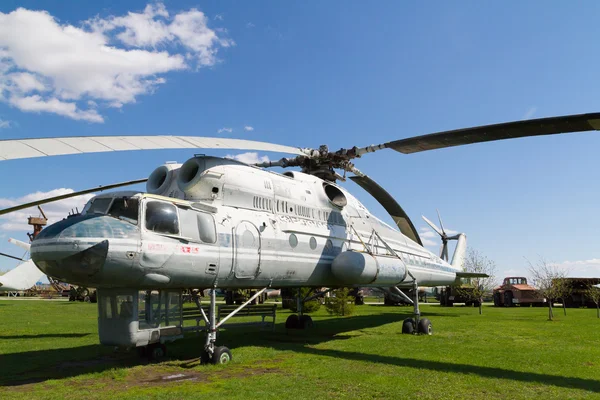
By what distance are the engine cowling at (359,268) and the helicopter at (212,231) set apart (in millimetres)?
34

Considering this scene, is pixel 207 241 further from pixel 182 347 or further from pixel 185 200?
pixel 182 347

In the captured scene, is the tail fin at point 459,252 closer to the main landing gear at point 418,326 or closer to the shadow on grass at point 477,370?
the main landing gear at point 418,326

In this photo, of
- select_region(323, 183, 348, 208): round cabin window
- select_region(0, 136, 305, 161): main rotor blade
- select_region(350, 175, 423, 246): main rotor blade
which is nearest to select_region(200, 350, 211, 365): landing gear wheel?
select_region(0, 136, 305, 161): main rotor blade

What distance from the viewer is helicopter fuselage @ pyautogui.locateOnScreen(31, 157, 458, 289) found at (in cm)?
851

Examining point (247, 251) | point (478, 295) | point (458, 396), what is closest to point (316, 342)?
point (247, 251)

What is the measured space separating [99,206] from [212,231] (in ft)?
8.37

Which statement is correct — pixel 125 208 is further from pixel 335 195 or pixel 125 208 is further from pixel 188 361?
pixel 335 195

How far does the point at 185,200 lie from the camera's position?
35.3ft

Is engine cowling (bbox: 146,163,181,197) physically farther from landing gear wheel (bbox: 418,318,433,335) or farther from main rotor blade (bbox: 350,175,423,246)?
landing gear wheel (bbox: 418,318,433,335)

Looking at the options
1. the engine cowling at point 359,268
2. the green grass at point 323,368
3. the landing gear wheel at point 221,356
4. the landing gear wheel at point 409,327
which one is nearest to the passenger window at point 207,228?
the landing gear wheel at point 221,356

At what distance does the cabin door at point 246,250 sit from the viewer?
11.0 meters

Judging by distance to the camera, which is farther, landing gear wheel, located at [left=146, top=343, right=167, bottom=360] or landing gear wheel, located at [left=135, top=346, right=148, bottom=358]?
landing gear wheel, located at [left=135, top=346, right=148, bottom=358]

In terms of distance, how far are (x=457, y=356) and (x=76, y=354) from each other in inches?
419

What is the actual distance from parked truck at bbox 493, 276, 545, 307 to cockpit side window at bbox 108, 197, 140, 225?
42.1 m
